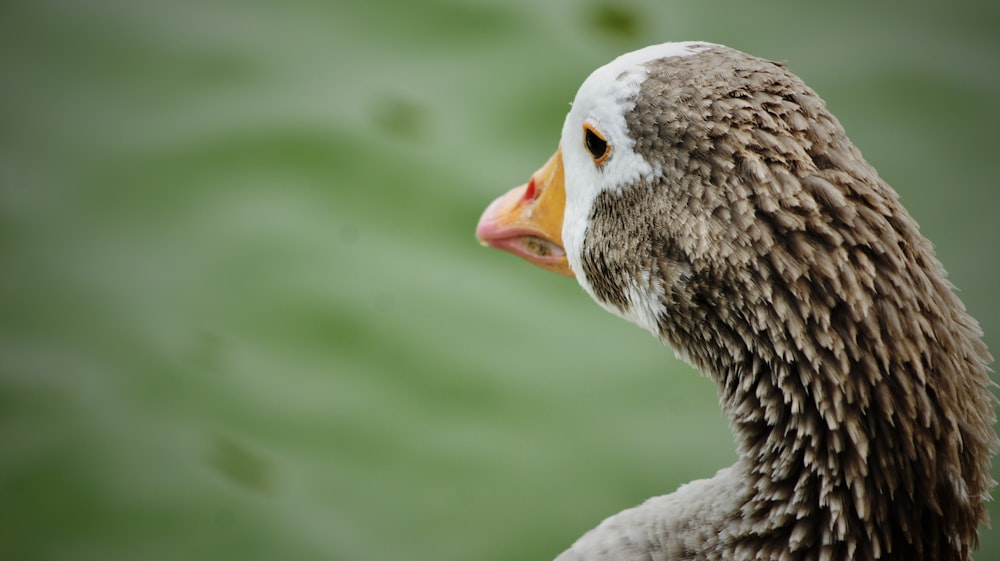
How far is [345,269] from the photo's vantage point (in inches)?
158

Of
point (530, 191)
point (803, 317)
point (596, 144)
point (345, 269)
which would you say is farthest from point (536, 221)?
point (345, 269)

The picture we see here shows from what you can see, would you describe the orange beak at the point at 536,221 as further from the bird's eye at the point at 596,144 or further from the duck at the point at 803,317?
the duck at the point at 803,317

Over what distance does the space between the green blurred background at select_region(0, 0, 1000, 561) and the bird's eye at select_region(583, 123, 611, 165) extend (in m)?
1.66

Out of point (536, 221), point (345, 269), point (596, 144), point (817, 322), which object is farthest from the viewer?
point (345, 269)

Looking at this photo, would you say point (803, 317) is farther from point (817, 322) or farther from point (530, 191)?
point (530, 191)

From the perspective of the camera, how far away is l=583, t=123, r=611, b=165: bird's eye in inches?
81.7

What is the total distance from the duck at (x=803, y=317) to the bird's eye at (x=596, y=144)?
90mm

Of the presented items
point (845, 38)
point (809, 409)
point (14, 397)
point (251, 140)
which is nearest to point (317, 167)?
point (251, 140)

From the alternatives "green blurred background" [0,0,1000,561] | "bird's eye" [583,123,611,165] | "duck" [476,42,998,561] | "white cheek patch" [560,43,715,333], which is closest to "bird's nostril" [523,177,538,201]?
"white cheek patch" [560,43,715,333]

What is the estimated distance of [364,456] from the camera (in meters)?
3.57

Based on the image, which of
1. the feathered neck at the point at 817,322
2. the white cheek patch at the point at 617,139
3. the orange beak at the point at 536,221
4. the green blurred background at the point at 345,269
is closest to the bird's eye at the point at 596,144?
the white cheek patch at the point at 617,139

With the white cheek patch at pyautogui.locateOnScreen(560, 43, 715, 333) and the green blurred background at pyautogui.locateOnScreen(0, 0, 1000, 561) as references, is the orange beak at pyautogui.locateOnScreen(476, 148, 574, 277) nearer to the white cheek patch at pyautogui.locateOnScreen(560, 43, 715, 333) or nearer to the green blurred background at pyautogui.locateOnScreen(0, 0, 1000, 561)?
the white cheek patch at pyautogui.locateOnScreen(560, 43, 715, 333)

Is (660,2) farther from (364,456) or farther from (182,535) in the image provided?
(182,535)

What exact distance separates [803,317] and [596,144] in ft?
2.01
